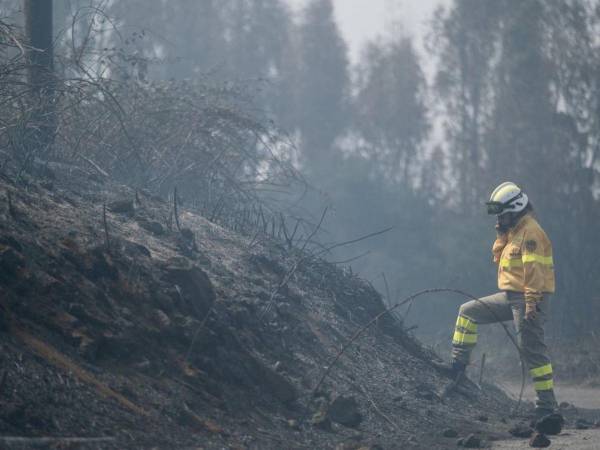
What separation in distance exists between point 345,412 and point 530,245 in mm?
2794

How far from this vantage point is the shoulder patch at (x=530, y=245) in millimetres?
8047

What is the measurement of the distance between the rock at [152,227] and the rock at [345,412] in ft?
9.59

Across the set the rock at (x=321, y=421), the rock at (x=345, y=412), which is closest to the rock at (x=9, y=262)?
the rock at (x=321, y=421)

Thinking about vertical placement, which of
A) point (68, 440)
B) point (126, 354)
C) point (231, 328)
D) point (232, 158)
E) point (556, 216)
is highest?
point (556, 216)

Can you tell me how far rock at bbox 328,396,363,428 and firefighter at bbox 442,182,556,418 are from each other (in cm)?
225

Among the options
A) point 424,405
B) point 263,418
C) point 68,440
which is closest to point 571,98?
point 424,405

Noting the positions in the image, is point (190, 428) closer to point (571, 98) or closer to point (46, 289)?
point (46, 289)

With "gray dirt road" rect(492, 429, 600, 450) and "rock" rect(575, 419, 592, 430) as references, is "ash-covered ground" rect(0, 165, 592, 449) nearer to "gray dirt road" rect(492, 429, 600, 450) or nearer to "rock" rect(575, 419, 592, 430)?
"gray dirt road" rect(492, 429, 600, 450)

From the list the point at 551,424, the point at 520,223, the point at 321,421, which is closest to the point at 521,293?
the point at 520,223

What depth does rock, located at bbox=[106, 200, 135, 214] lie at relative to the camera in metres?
8.51

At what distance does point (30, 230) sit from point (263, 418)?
7.29 feet

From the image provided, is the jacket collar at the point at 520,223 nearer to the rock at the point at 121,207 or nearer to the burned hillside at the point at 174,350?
the burned hillside at the point at 174,350

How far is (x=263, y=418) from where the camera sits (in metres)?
5.86

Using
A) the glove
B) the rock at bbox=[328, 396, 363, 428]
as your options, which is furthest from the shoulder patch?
the rock at bbox=[328, 396, 363, 428]
